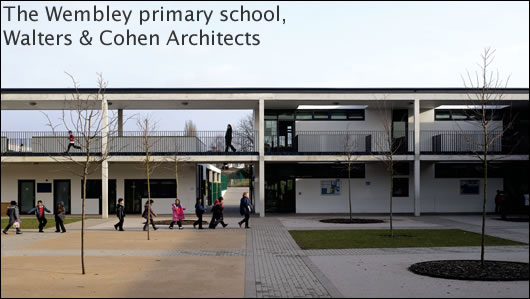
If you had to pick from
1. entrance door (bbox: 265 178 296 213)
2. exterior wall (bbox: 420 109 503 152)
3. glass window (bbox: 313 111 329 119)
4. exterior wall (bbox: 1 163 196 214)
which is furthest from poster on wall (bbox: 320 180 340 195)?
exterior wall (bbox: 1 163 196 214)

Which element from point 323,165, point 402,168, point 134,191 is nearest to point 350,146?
point 323,165

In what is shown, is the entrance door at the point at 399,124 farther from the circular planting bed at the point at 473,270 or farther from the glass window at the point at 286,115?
the circular planting bed at the point at 473,270

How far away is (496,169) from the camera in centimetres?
3262

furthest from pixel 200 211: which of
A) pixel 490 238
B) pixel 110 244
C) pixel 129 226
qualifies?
pixel 490 238

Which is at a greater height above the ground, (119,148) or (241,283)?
(119,148)

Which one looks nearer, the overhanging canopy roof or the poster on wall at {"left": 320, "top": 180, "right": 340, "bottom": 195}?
the overhanging canopy roof

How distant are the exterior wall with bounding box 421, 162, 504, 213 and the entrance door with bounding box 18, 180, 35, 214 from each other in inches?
896

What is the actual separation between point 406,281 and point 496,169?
80.5 ft

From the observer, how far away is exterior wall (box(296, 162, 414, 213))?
32.3 meters

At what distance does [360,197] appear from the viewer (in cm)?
3250

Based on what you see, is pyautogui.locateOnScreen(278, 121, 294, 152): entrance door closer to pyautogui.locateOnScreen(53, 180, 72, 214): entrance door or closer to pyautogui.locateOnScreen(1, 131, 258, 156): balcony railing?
pyautogui.locateOnScreen(1, 131, 258, 156): balcony railing

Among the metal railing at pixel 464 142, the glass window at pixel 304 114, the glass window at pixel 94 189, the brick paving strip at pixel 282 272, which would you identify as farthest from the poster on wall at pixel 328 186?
the brick paving strip at pixel 282 272

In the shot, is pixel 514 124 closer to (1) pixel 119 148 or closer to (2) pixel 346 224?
(2) pixel 346 224

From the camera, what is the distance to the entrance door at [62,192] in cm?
3228
